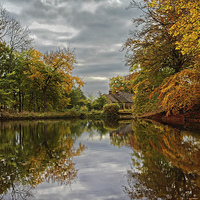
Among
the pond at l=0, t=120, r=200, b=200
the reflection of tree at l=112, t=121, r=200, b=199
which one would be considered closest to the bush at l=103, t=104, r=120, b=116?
the pond at l=0, t=120, r=200, b=200

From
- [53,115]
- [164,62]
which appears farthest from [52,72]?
[164,62]

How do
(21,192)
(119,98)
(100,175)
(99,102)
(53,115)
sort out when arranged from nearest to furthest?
(21,192)
(100,175)
(53,115)
(99,102)
(119,98)

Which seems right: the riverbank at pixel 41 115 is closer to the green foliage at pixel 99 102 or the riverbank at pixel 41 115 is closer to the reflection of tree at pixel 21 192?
the green foliage at pixel 99 102

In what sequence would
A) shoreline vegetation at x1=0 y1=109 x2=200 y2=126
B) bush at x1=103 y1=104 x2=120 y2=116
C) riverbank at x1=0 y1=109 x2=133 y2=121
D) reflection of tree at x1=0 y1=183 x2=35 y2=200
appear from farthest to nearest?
bush at x1=103 y1=104 x2=120 y2=116
riverbank at x1=0 y1=109 x2=133 y2=121
shoreline vegetation at x1=0 y1=109 x2=200 y2=126
reflection of tree at x1=0 y1=183 x2=35 y2=200

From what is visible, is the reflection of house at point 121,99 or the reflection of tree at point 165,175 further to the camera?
Answer: the reflection of house at point 121,99

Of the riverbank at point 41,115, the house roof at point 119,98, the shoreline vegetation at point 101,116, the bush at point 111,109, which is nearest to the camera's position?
the shoreline vegetation at point 101,116

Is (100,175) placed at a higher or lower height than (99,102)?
lower

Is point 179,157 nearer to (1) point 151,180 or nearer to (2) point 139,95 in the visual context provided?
(1) point 151,180

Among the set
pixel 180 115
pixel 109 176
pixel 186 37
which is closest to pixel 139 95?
pixel 180 115

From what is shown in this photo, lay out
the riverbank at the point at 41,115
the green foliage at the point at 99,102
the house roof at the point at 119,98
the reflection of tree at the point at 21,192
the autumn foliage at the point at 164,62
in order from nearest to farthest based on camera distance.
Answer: the reflection of tree at the point at 21,192, the autumn foliage at the point at 164,62, the riverbank at the point at 41,115, the green foliage at the point at 99,102, the house roof at the point at 119,98

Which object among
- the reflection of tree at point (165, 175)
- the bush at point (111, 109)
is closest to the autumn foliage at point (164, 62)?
the reflection of tree at point (165, 175)

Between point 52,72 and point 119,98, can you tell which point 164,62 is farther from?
point 119,98

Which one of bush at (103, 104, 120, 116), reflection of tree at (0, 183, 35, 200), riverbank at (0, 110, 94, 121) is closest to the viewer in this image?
reflection of tree at (0, 183, 35, 200)

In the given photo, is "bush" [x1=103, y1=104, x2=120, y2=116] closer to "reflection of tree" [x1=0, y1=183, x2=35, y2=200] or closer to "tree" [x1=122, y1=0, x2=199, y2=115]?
"tree" [x1=122, y1=0, x2=199, y2=115]
